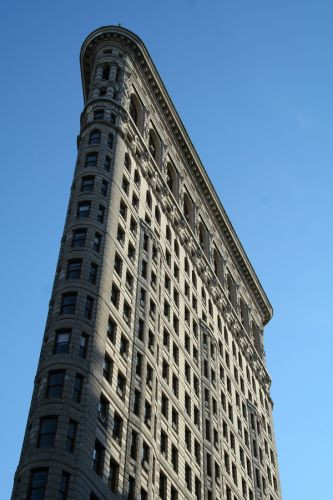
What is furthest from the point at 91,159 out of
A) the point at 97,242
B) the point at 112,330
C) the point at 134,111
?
the point at 112,330

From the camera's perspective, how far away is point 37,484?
1791 inches

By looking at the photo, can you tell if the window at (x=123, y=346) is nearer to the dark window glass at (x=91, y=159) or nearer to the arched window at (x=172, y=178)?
the dark window glass at (x=91, y=159)

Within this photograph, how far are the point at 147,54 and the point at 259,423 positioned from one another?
151 feet

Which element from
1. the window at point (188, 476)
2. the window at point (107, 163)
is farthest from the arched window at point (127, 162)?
the window at point (188, 476)

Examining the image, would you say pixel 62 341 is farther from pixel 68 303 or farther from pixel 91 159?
pixel 91 159

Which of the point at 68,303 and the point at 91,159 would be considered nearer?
the point at 68,303

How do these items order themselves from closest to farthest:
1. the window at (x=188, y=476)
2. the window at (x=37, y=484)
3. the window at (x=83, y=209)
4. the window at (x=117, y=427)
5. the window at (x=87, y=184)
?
the window at (x=37, y=484), the window at (x=117, y=427), the window at (x=188, y=476), the window at (x=83, y=209), the window at (x=87, y=184)

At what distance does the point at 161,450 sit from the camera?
61.9 meters

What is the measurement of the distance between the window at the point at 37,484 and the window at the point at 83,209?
81.2ft

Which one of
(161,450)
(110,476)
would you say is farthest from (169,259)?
(110,476)

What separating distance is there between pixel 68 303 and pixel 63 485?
15376 millimetres

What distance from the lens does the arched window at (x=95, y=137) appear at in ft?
245

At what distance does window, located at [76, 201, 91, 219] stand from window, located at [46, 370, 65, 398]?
17075 millimetres

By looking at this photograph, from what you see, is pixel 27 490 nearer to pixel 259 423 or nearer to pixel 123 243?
pixel 123 243
